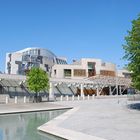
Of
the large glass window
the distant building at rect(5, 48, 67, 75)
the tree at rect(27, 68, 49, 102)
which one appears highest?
the distant building at rect(5, 48, 67, 75)

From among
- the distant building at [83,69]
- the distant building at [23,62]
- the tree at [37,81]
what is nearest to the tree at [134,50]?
the tree at [37,81]

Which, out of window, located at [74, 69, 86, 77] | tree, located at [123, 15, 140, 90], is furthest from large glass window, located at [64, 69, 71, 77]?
tree, located at [123, 15, 140, 90]

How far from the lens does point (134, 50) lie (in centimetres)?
2928

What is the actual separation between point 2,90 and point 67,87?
73.0 ft

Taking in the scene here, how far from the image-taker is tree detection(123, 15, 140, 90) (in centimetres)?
2864

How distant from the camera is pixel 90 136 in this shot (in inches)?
584

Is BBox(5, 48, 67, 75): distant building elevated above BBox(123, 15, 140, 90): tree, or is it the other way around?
BBox(5, 48, 67, 75): distant building

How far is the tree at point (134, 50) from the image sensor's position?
→ 28641mm

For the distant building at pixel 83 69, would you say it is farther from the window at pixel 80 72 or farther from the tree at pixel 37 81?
the tree at pixel 37 81

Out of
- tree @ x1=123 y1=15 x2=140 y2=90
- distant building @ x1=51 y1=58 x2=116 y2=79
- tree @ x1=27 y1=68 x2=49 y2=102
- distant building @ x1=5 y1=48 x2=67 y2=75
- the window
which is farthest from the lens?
distant building @ x1=5 y1=48 x2=67 y2=75

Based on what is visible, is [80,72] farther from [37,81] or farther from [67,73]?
[37,81]

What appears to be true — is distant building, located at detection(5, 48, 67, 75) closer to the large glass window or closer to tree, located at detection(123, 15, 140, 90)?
the large glass window

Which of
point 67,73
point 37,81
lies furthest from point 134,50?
point 67,73

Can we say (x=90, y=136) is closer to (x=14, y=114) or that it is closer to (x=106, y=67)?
(x=14, y=114)
